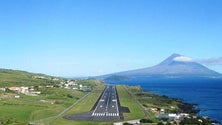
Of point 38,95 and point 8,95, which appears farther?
point 38,95

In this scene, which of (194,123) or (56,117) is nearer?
(194,123)

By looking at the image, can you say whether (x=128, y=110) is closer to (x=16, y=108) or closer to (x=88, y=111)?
(x=88, y=111)

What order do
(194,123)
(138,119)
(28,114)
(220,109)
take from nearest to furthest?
(194,123) → (138,119) → (28,114) → (220,109)

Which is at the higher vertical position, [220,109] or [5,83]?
[5,83]

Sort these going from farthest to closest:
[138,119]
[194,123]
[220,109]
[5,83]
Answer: [5,83], [220,109], [138,119], [194,123]

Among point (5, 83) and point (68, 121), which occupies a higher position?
point (5, 83)

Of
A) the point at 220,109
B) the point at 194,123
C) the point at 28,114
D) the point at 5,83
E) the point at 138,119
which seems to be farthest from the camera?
the point at 5,83

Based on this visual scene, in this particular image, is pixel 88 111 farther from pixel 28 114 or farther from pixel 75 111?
pixel 28 114

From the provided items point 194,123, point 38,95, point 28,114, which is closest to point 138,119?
point 194,123

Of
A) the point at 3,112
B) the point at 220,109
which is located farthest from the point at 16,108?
the point at 220,109
